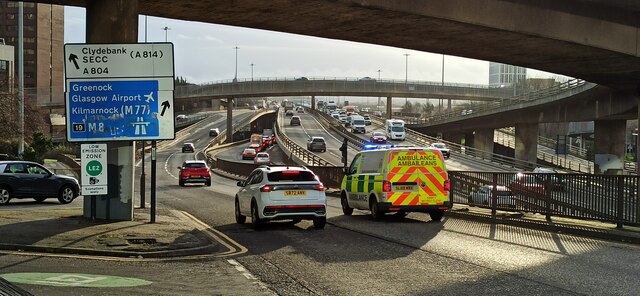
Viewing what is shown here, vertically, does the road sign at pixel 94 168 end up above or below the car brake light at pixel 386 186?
above

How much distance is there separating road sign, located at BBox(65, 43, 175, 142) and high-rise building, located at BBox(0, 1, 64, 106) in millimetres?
115394

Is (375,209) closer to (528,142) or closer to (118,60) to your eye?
(118,60)

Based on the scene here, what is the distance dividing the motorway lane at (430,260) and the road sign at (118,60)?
14.4 ft

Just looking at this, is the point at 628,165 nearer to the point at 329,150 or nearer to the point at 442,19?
the point at 329,150

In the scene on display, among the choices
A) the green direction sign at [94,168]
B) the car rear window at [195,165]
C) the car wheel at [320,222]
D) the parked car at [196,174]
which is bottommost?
the parked car at [196,174]

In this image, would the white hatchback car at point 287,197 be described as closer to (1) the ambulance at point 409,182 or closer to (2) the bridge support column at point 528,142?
(1) the ambulance at point 409,182

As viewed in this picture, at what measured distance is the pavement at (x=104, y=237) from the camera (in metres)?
12.4

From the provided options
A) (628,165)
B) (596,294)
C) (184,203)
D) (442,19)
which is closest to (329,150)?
(628,165)

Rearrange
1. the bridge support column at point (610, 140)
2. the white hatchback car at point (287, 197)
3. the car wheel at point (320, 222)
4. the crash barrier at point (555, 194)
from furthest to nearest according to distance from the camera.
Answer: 1. the bridge support column at point (610, 140)
2. the car wheel at point (320, 222)
3. the white hatchback car at point (287, 197)
4. the crash barrier at point (555, 194)

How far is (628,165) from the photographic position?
68312 mm

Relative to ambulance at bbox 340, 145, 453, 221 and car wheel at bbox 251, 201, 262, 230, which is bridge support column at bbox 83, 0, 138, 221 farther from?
ambulance at bbox 340, 145, 453, 221

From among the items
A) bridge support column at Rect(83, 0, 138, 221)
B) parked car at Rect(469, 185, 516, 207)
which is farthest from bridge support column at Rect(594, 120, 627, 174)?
bridge support column at Rect(83, 0, 138, 221)

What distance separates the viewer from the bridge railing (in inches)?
2128

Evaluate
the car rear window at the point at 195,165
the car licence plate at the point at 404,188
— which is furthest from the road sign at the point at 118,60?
the car rear window at the point at 195,165
